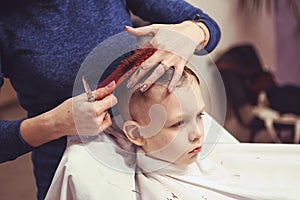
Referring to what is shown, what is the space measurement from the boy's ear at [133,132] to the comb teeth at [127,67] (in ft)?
0.30

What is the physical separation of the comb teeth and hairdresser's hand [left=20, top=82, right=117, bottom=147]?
0.06 ft

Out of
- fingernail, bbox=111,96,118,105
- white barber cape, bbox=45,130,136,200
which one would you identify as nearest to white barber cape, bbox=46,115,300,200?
white barber cape, bbox=45,130,136,200

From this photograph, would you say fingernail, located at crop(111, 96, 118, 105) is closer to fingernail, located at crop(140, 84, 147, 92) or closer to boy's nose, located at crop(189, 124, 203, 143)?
fingernail, located at crop(140, 84, 147, 92)

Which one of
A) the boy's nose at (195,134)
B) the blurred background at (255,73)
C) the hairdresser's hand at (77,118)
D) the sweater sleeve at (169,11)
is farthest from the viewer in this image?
the blurred background at (255,73)

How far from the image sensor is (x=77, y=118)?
0.82 meters

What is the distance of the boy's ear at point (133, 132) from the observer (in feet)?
2.92

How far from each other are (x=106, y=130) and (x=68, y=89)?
4.8 inches

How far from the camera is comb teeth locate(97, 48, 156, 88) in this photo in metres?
0.84

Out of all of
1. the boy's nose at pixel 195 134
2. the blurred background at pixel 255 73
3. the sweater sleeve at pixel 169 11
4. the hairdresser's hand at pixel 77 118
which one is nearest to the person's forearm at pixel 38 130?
the hairdresser's hand at pixel 77 118

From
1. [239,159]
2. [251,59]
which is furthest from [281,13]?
[239,159]

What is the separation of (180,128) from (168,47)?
15 centimetres

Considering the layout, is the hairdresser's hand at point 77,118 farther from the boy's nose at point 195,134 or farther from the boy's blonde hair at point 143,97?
the boy's nose at point 195,134

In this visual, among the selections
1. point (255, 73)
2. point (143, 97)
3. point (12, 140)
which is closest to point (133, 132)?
point (143, 97)

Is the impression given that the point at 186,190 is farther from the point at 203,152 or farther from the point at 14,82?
the point at 14,82
